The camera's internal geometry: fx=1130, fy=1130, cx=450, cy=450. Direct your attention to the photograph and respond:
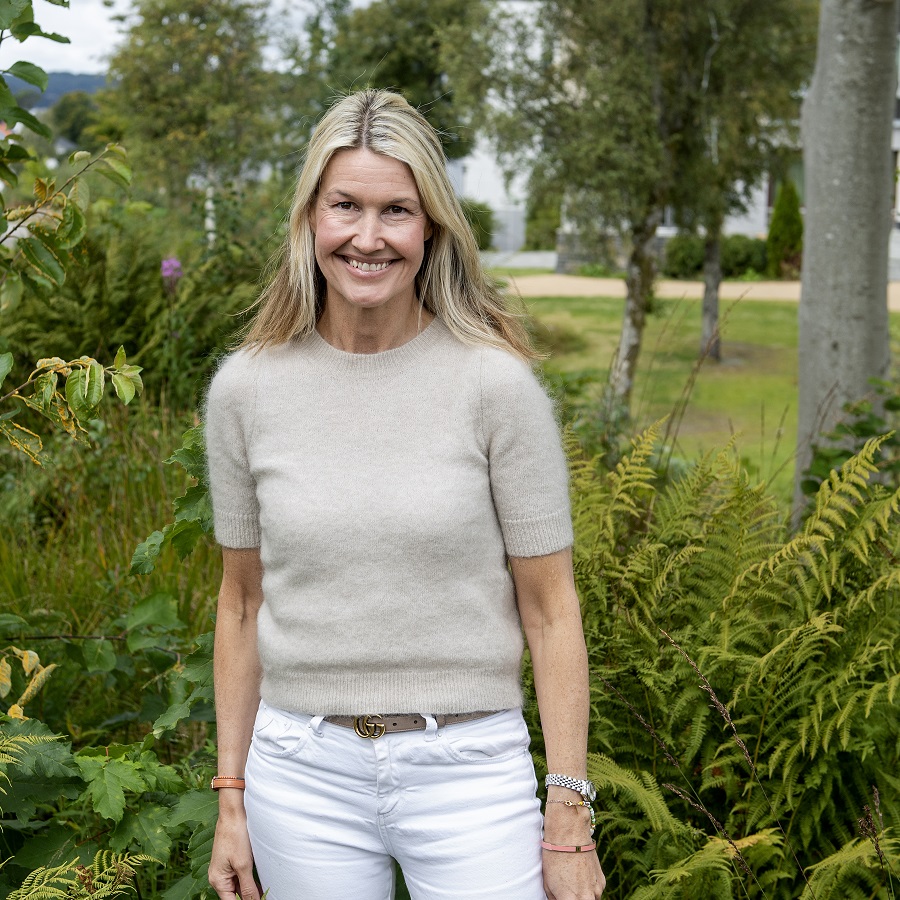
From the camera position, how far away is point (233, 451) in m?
2.10

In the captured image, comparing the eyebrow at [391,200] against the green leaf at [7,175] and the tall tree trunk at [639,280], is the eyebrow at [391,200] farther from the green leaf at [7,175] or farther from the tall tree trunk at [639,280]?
the tall tree trunk at [639,280]

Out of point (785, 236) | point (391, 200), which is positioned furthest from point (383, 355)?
point (785, 236)

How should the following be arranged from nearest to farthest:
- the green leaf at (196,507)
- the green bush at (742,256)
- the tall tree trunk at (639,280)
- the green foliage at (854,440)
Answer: the green leaf at (196,507) < the green foliage at (854,440) < the tall tree trunk at (639,280) < the green bush at (742,256)

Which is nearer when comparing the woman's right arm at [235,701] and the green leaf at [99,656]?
the woman's right arm at [235,701]

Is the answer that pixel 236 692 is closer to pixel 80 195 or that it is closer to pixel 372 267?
pixel 372 267

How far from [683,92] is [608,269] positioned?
8.06 feet

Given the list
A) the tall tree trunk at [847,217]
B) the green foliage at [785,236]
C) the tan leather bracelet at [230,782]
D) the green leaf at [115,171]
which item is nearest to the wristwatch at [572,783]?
the tan leather bracelet at [230,782]

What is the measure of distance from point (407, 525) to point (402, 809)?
1.58 feet

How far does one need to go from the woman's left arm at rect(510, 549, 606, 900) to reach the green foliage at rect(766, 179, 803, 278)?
2734 cm

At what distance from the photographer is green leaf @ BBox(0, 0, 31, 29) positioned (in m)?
2.53

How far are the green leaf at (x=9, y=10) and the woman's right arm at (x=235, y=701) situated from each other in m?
1.32

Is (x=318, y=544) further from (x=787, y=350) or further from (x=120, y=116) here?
(x=120, y=116)

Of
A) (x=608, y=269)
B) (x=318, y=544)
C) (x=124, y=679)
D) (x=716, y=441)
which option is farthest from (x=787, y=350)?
(x=318, y=544)

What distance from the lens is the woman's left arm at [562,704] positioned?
75.6 inches
